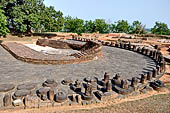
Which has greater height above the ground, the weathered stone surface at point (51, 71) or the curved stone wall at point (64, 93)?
the weathered stone surface at point (51, 71)

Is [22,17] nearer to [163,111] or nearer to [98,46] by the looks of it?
[98,46]

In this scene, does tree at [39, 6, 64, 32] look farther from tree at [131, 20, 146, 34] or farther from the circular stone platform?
tree at [131, 20, 146, 34]

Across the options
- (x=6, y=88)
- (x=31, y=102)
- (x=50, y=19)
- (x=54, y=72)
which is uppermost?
(x=50, y=19)

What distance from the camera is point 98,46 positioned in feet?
43.5

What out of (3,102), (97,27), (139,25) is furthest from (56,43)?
(139,25)

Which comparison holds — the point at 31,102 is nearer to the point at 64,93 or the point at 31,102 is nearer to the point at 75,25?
the point at 64,93

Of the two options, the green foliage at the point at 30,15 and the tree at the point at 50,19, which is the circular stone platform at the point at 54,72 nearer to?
the green foliage at the point at 30,15

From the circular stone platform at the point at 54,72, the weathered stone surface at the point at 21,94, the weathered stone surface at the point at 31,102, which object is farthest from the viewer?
the circular stone platform at the point at 54,72

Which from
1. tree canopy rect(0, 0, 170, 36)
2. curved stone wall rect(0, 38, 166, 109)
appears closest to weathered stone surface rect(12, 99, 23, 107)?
curved stone wall rect(0, 38, 166, 109)

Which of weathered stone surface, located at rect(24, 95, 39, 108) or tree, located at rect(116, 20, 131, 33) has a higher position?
tree, located at rect(116, 20, 131, 33)

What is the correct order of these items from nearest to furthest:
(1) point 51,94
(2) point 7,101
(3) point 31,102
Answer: (2) point 7,101 → (3) point 31,102 → (1) point 51,94

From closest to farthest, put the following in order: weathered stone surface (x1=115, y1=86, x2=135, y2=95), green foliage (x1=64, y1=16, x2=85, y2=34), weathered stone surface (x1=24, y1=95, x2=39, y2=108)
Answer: weathered stone surface (x1=24, y1=95, x2=39, y2=108), weathered stone surface (x1=115, y1=86, x2=135, y2=95), green foliage (x1=64, y1=16, x2=85, y2=34)

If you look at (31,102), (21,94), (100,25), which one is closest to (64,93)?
(31,102)

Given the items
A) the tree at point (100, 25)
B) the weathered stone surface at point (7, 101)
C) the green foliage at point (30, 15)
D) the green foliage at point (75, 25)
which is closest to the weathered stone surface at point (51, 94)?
the weathered stone surface at point (7, 101)
